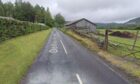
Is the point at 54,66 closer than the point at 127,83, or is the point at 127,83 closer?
the point at 127,83

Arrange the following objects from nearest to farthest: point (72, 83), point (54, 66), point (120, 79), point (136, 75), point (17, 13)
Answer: point (72, 83)
point (120, 79)
point (136, 75)
point (54, 66)
point (17, 13)

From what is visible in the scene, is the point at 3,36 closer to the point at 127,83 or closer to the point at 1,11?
the point at 127,83

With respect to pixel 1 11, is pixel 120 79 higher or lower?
lower

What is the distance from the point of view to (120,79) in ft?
34.4

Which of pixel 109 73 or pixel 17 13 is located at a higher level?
pixel 17 13

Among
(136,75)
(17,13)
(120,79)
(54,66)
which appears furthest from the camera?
(17,13)

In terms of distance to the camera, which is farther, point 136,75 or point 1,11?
point 1,11

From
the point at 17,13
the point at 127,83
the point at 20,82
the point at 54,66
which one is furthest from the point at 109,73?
the point at 17,13

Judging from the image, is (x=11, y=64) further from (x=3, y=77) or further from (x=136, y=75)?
(x=136, y=75)

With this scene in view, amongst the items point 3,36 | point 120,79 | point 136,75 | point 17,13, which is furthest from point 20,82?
point 17,13

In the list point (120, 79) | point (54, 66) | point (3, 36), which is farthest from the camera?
point (3, 36)

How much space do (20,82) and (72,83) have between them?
2.52 m

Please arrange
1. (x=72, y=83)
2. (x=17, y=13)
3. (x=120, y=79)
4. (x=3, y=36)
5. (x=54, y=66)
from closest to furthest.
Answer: (x=72, y=83) < (x=120, y=79) < (x=54, y=66) < (x=3, y=36) < (x=17, y=13)

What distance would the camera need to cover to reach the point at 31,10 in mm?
119750
